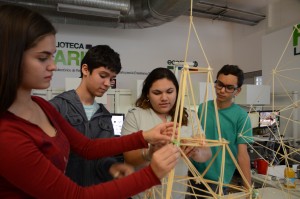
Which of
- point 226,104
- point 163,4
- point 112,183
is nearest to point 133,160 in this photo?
point 112,183

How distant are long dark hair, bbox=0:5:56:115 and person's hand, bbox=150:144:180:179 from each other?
370 millimetres

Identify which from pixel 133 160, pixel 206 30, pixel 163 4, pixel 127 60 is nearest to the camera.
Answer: pixel 133 160

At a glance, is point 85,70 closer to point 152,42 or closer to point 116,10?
point 116,10

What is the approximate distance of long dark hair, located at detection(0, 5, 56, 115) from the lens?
525mm

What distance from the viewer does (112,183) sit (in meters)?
0.60

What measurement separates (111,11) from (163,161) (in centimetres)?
337

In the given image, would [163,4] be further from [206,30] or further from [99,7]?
[206,30]

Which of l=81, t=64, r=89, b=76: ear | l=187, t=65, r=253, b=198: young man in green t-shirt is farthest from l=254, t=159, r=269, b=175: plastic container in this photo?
l=81, t=64, r=89, b=76: ear

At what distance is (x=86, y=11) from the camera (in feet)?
11.5

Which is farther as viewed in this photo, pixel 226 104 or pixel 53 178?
pixel 226 104

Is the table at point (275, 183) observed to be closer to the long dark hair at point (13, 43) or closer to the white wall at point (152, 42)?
the long dark hair at point (13, 43)

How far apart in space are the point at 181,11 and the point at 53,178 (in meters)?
3.41

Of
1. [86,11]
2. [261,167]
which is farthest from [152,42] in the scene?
[261,167]

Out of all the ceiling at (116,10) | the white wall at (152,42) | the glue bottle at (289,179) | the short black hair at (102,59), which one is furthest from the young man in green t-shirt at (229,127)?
the white wall at (152,42)
